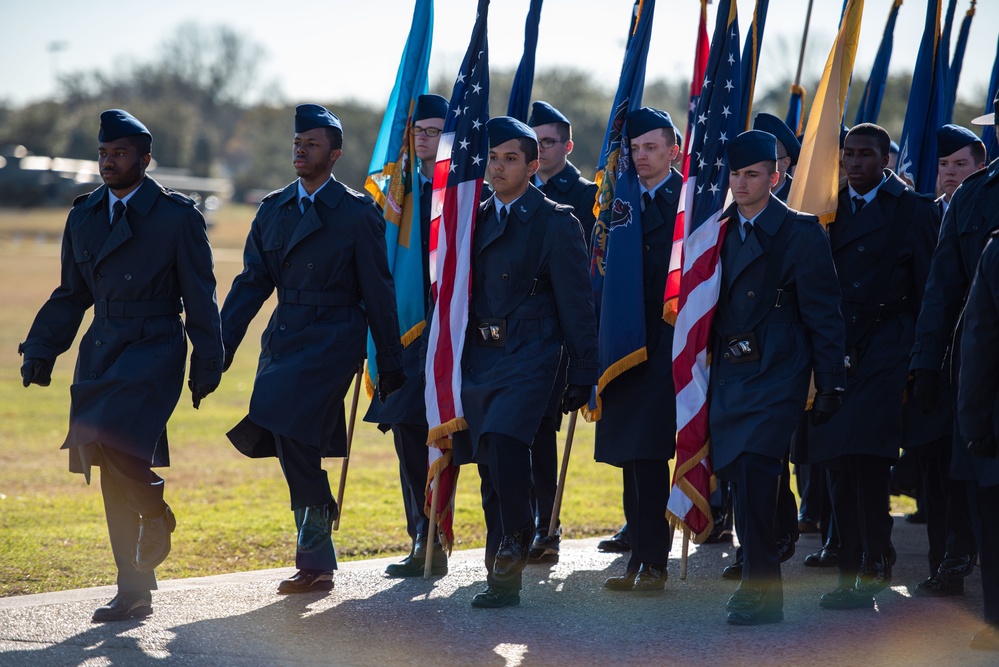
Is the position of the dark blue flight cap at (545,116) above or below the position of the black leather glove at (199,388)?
above

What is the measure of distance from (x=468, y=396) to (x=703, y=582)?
1741 mm

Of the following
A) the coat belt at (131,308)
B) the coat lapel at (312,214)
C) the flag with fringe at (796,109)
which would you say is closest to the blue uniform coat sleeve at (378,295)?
the coat lapel at (312,214)

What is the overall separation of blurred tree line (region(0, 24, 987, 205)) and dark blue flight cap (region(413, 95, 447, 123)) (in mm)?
32867

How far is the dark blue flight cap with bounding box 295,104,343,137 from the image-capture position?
6750 mm

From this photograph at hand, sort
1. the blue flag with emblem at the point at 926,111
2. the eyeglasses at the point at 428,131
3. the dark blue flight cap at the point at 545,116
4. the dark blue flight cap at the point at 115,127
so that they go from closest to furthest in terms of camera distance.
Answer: the dark blue flight cap at the point at 115,127
the eyeglasses at the point at 428,131
the dark blue flight cap at the point at 545,116
the blue flag with emblem at the point at 926,111

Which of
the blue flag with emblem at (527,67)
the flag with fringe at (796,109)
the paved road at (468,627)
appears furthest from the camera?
the flag with fringe at (796,109)

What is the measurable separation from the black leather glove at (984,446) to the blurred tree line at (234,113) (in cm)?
3493

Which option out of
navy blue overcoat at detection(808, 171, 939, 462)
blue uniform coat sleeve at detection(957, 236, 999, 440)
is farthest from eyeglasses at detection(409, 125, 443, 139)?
blue uniform coat sleeve at detection(957, 236, 999, 440)

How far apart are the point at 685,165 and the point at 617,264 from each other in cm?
68

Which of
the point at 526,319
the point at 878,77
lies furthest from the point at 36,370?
the point at 878,77

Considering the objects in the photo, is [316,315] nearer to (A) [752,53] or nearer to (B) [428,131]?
(B) [428,131]

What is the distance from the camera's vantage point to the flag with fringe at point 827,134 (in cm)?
692

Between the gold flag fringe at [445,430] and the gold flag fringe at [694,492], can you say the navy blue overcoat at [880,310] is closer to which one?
the gold flag fringe at [694,492]

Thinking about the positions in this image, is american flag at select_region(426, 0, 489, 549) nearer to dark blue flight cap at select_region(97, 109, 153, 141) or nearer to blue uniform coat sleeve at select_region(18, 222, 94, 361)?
dark blue flight cap at select_region(97, 109, 153, 141)
